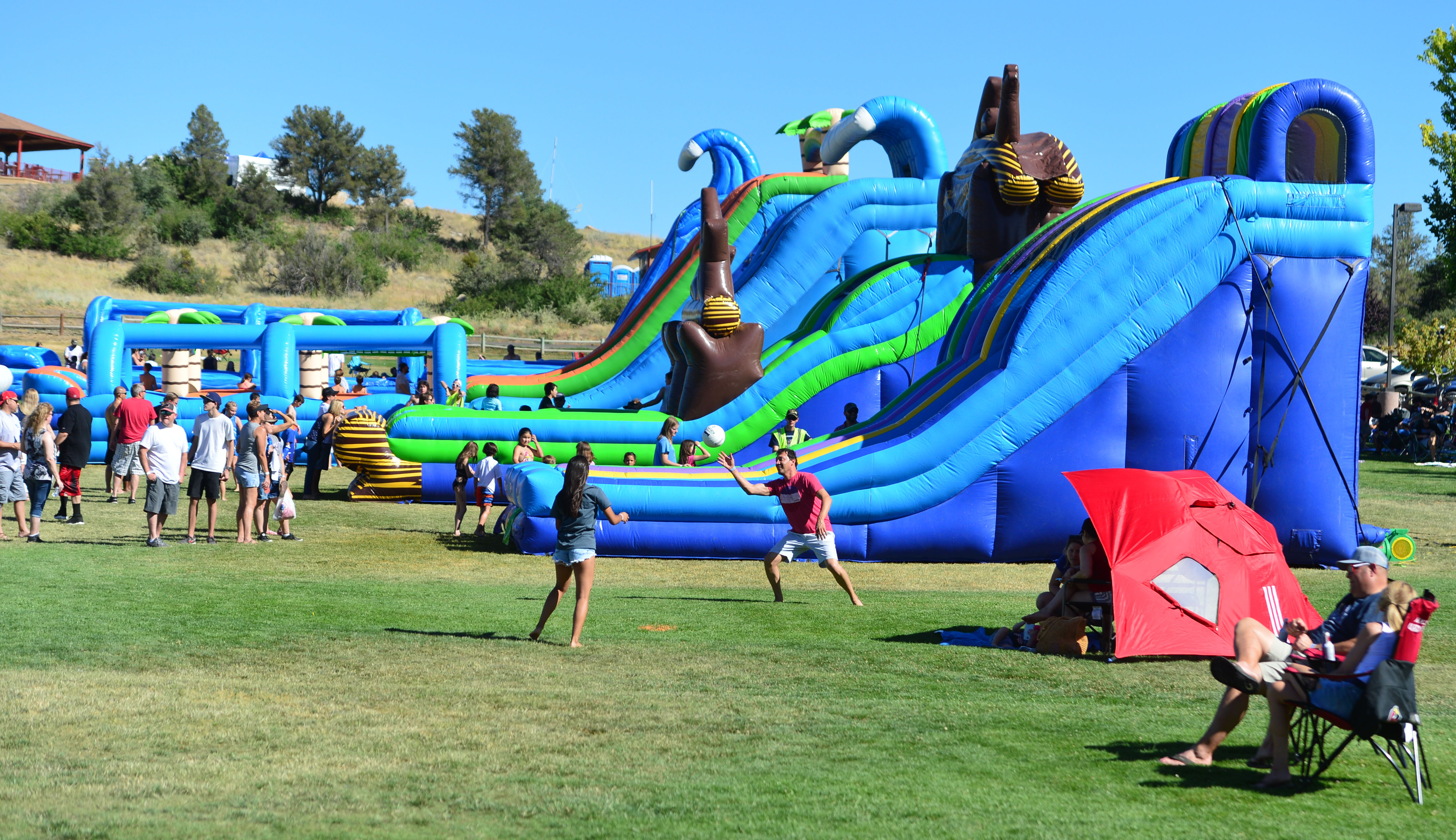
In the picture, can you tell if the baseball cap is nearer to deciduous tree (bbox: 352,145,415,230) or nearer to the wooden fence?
the wooden fence

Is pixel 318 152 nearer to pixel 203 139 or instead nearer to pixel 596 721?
pixel 203 139

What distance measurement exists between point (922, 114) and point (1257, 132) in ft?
32.9

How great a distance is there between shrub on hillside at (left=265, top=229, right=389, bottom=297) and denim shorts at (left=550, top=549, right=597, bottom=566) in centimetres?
5528

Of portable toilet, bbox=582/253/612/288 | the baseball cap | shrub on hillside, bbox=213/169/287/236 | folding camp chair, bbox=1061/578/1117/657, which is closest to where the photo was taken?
the baseball cap

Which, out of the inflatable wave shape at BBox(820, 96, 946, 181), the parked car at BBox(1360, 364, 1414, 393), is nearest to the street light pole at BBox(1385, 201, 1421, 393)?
the parked car at BBox(1360, 364, 1414, 393)

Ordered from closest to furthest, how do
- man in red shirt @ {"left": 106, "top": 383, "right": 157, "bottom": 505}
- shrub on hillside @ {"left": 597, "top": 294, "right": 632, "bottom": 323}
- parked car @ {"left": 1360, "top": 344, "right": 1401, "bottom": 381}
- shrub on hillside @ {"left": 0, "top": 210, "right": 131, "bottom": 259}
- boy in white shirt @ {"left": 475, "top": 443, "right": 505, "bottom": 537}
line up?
1. boy in white shirt @ {"left": 475, "top": 443, "right": 505, "bottom": 537}
2. man in red shirt @ {"left": 106, "top": 383, "right": 157, "bottom": 505}
3. parked car @ {"left": 1360, "top": 344, "right": 1401, "bottom": 381}
4. shrub on hillside @ {"left": 597, "top": 294, "right": 632, "bottom": 323}
5. shrub on hillside @ {"left": 0, "top": 210, "right": 131, "bottom": 259}

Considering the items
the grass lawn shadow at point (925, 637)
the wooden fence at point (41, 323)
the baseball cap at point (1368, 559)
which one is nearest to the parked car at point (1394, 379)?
the grass lawn shadow at point (925, 637)

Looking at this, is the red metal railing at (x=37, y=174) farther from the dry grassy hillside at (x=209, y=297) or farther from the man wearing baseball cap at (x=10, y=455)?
the man wearing baseball cap at (x=10, y=455)

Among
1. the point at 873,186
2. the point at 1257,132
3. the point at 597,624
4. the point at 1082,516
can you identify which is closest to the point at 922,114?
the point at 873,186

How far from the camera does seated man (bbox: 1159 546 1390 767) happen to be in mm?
5633

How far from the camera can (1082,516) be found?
13211 mm

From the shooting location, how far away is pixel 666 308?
23797mm

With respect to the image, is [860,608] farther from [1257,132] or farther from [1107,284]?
[1257,132]

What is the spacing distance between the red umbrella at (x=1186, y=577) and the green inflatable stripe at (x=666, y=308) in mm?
15765
